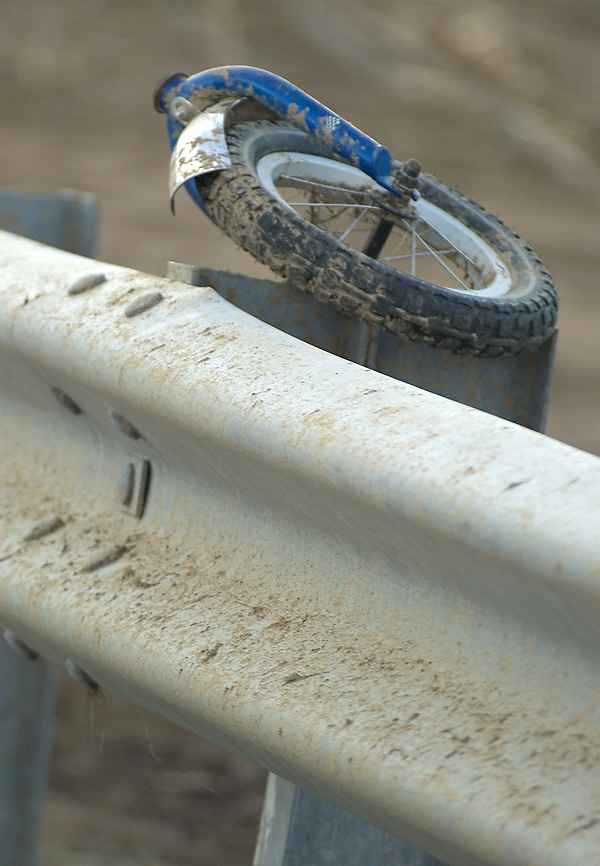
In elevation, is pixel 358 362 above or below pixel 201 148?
below

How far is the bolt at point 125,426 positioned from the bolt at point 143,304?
0.17 meters

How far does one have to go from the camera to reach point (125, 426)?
173 centimetres

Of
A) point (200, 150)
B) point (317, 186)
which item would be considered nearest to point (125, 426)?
point (200, 150)

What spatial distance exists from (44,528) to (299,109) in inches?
42.1

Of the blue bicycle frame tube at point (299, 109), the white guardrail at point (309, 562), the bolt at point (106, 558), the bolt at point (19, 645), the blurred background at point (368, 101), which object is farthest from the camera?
the blurred background at point (368, 101)

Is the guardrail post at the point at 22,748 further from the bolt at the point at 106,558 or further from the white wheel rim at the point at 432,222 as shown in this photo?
the white wheel rim at the point at 432,222

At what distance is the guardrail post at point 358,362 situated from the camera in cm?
178

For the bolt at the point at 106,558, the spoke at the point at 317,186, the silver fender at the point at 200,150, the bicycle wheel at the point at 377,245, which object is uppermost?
the silver fender at the point at 200,150

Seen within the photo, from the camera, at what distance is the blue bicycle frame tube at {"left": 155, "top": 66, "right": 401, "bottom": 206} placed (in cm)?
221

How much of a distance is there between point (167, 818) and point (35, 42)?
13.9m

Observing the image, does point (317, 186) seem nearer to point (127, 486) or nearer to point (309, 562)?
point (127, 486)

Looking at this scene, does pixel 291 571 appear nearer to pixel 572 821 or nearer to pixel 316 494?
pixel 316 494

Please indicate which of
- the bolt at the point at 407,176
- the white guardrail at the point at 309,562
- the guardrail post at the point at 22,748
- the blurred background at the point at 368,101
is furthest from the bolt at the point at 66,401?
the blurred background at the point at 368,101

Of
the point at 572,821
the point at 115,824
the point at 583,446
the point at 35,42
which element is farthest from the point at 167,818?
the point at 35,42
